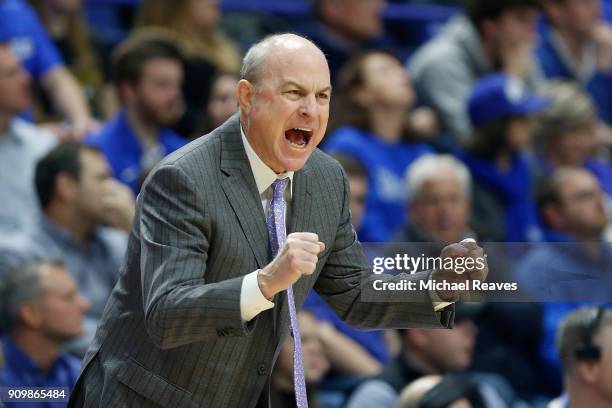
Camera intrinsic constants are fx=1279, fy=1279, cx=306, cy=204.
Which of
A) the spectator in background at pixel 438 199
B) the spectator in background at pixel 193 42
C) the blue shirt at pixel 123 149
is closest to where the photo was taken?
the spectator in background at pixel 438 199

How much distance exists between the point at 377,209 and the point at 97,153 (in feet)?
4.33

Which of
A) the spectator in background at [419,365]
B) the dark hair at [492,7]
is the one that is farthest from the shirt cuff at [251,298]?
the dark hair at [492,7]

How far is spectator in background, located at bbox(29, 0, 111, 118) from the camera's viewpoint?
6328mm

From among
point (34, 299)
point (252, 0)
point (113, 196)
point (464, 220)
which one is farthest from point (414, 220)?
point (252, 0)

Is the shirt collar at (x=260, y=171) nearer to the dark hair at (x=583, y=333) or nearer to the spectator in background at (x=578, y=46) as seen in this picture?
the dark hair at (x=583, y=333)

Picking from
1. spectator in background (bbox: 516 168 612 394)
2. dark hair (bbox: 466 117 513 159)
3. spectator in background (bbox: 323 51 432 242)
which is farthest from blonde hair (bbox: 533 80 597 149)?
spectator in background (bbox: 323 51 432 242)

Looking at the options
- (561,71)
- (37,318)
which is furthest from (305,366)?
(561,71)

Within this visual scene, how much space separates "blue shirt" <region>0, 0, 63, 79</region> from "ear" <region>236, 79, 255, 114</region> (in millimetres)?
3385

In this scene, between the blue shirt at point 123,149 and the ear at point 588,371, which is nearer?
the ear at point 588,371

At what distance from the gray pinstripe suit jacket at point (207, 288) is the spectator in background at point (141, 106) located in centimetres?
294

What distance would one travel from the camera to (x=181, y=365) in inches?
107

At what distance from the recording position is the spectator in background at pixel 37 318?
4.57 m

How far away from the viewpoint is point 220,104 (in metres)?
5.88

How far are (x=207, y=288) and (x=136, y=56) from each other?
11.6 feet
